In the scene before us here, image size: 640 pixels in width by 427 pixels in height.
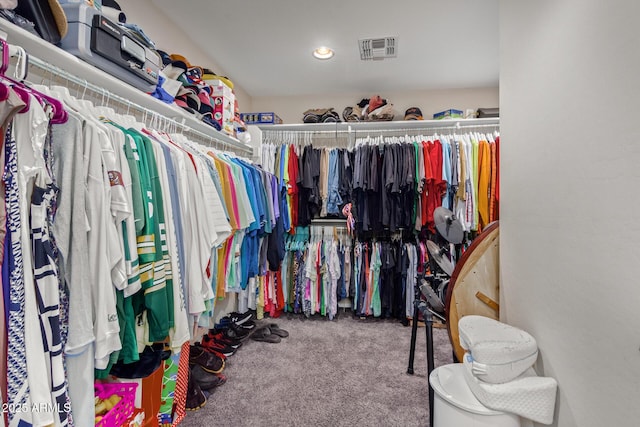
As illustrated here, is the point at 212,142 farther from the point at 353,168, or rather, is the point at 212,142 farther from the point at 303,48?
the point at 353,168

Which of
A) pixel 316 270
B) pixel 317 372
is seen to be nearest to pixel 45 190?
pixel 317 372

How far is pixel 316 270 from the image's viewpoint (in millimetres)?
3008

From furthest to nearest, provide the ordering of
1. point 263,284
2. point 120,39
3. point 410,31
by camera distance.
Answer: point 263,284, point 410,31, point 120,39

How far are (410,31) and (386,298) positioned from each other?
7.74 ft

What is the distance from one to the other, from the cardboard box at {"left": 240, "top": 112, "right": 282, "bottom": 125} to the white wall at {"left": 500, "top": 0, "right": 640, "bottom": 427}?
7.47 feet

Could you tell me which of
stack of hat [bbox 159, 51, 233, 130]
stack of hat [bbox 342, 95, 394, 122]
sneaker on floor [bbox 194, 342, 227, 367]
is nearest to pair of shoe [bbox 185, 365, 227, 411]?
sneaker on floor [bbox 194, 342, 227, 367]

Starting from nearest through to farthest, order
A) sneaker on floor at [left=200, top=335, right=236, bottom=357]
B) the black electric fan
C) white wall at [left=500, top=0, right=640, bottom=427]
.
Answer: white wall at [left=500, top=0, right=640, bottom=427], the black electric fan, sneaker on floor at [left=200, top=335, right=236, bottom=357]

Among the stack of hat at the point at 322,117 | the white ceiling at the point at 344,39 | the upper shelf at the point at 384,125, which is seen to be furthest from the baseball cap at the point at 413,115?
the stack of hat at the point at 322,117

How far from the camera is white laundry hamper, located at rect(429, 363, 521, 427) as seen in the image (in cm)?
102

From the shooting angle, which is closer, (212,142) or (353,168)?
(212,142)

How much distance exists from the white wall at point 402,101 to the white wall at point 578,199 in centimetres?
217

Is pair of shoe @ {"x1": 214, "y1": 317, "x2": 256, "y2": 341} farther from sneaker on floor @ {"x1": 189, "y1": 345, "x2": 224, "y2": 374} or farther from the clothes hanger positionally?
the clothes hanger

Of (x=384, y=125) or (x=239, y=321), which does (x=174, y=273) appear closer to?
(x=239, y=321)

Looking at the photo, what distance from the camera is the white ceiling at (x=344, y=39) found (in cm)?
204
